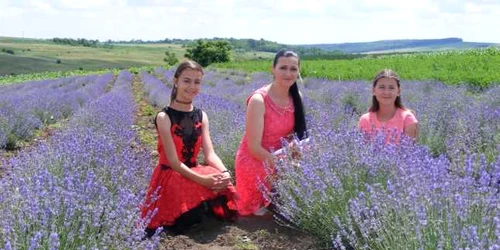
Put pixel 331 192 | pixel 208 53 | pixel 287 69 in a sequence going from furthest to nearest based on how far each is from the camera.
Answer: pixel 208 53
pixel 287 69
pixel 331 192

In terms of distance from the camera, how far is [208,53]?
1912 inches

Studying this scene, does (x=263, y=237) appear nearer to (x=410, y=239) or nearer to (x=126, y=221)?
(x=126, y=221)

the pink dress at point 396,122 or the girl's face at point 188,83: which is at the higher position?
the girl's face at point 188,83

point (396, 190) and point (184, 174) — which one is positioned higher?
point (396, 190)

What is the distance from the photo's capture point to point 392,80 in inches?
168

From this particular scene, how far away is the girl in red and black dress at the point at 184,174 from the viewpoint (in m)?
3.91

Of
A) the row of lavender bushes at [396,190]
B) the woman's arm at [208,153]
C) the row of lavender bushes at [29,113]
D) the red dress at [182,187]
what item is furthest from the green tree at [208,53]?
the red dress at [182,187]

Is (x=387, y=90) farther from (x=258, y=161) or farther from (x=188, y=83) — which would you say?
(x=188, y=83)

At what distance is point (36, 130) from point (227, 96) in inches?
129

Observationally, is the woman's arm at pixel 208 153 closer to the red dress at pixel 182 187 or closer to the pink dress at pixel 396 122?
the red dress at pixel 182 187

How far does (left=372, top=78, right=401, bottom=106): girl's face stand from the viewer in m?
4.27

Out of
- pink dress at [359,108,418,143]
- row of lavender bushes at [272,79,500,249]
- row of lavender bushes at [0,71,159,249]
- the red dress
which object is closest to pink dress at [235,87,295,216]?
the red dress

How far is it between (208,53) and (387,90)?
147ft
